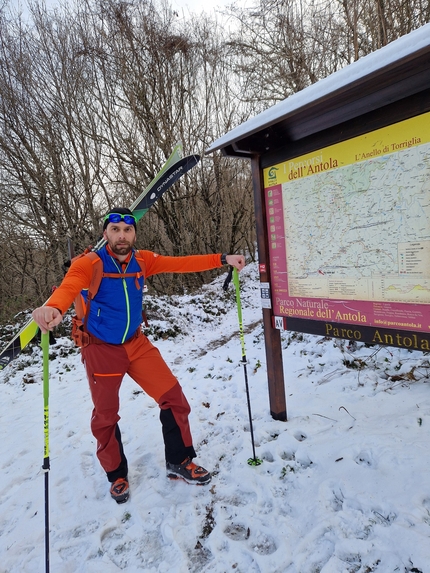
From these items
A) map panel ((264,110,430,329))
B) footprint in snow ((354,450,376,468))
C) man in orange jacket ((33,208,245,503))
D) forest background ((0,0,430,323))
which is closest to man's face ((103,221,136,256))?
man in orange jacket ((33,208,245,503))

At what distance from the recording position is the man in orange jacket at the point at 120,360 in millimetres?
3002

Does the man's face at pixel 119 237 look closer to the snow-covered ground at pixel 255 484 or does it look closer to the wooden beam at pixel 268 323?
the wooden beam at pixel 268 323

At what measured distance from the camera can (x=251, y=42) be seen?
30.0 ft

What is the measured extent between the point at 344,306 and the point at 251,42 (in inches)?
357

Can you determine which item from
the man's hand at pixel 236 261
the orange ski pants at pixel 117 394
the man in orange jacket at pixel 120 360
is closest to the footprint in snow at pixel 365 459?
the man in orange jacket at pixel 120 360

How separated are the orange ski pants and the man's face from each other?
847 mm

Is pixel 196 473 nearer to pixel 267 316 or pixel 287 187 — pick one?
pixel 267 316

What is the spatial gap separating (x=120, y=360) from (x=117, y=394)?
12.2 inches

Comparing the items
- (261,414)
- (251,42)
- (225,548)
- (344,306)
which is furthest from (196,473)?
(251,42)

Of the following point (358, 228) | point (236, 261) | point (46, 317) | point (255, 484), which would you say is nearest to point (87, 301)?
point (46, 317)

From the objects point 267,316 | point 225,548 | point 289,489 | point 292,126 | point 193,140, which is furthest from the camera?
point 193,140

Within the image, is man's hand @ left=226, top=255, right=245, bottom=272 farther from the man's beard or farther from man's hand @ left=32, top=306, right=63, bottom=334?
man's hand @ left=32, top=306, right=63, bottom=334

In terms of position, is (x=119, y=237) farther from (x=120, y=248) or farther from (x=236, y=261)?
(x=236, y=261)

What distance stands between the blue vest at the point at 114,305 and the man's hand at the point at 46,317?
2.32 ft
